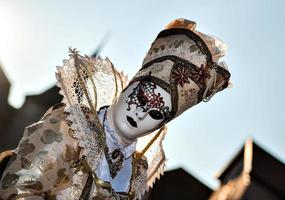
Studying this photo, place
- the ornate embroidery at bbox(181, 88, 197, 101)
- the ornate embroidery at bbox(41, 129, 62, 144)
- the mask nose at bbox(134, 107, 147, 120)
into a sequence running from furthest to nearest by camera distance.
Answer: the ornate embroidery at bbox(181, 88, 197, 101), the mask nose at bbox(134, 107, 147, 120), the ornate embroidery at bbox(41, 129, 62, 144)

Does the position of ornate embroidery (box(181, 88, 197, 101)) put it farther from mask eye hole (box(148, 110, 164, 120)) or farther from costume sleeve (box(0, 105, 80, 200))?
costume sleeve (box(0, 105, 80, 200))

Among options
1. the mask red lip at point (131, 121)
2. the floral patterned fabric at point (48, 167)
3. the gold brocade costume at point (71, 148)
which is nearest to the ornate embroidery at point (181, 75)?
the mask red lip at point (131, 121)

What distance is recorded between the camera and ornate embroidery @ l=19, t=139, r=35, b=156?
2469 mm

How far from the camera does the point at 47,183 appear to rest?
248cm

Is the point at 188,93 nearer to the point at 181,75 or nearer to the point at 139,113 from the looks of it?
the point at 181,75

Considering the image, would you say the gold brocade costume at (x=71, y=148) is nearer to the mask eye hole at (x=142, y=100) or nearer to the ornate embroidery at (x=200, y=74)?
the mask eye hole at (x=142, y=100)

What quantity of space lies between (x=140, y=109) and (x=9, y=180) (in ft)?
3.02

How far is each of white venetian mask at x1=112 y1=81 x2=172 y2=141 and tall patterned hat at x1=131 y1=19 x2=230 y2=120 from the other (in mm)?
53

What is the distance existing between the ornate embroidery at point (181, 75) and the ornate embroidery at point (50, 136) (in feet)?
2.80

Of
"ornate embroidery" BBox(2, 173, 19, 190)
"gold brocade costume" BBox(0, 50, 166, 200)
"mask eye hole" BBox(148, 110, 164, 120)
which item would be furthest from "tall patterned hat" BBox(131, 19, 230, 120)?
"ornate embroidery" BBox(2, 173, 19, 190)

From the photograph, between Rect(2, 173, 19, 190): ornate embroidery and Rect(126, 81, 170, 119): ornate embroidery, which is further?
Rect(126, 81, 170, 119): ornate embroidery

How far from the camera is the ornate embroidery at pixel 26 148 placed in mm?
2469

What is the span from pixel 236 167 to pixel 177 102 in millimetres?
13039

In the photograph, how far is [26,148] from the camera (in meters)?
2.48
